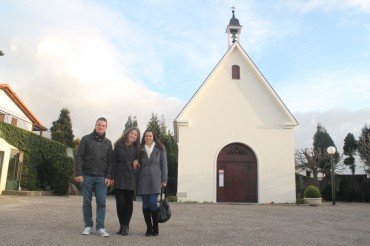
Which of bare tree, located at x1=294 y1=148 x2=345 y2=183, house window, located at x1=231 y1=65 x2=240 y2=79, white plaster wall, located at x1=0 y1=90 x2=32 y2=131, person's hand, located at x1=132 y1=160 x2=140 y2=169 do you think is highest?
house window, located at x1=231 y1=65 x2=240 y2=79

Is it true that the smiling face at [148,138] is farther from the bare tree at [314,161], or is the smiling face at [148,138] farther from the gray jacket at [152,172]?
the bare tree at [314,161]

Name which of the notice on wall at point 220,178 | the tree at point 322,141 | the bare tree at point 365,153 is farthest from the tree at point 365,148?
the notice on wall at point 220,178

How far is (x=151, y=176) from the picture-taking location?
6.32 meters

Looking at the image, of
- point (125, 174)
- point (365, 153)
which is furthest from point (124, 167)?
point (365, 153)

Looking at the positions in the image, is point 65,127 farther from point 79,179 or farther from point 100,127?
point 79,179

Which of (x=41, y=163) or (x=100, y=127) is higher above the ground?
(x=41, y=163)

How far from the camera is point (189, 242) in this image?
5.66 metres

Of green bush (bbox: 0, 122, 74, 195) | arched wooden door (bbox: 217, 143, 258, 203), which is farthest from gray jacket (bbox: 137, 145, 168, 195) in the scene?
green bush (bbox: 0, 122, 74, 195)

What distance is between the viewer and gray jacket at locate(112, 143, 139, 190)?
6203 mm

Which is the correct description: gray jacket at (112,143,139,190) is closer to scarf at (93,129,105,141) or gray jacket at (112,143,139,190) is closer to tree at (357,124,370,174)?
scarf at (93,129,105,141)

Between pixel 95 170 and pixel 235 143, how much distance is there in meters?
13.4

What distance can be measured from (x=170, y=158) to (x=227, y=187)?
1054 centimetres

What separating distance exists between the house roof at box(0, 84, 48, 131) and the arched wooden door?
1775 centimetres

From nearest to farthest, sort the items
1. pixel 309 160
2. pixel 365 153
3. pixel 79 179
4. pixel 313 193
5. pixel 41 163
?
1. pixel 79 179
2. pixel 313 193
3. pixel 41 163
4. pixel 365 153
5. pixel 309 160
